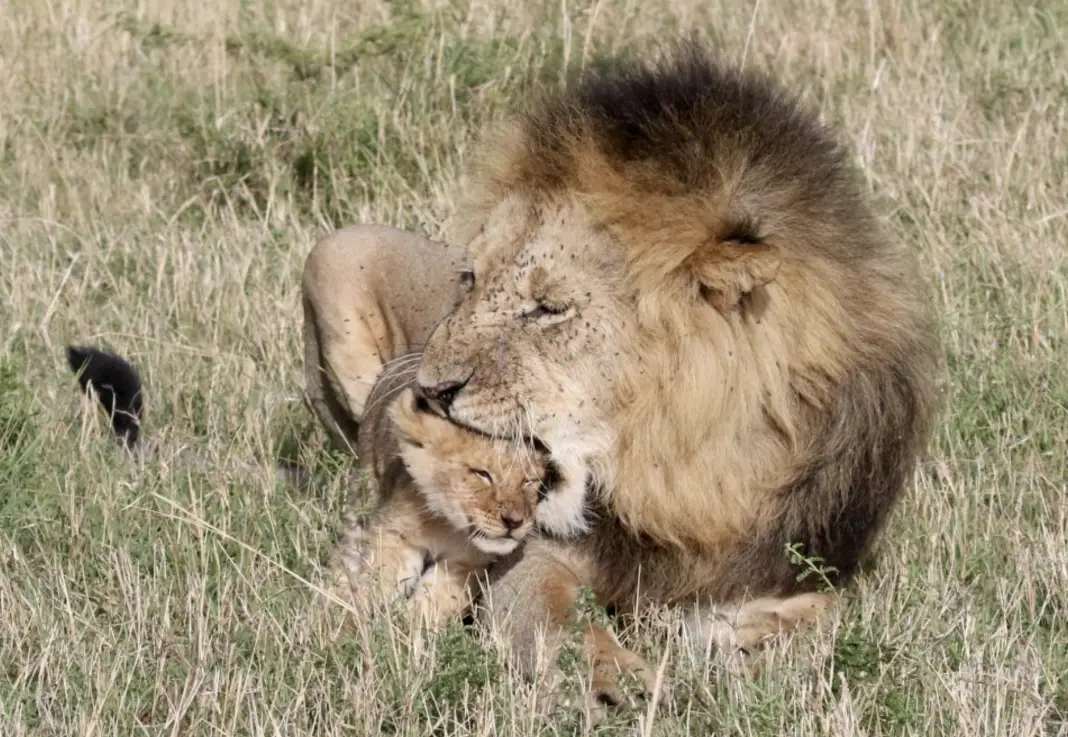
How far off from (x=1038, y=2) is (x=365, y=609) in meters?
4.30

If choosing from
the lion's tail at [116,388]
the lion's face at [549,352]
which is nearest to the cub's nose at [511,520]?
the lion's face at [549,352]

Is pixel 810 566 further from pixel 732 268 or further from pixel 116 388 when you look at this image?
pixel 116 388

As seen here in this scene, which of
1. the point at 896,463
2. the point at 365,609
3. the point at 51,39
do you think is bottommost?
the point at 51,39

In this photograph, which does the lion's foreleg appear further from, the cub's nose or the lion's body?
the cub's nose

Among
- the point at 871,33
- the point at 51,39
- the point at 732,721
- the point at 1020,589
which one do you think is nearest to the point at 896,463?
the point at 1020,589

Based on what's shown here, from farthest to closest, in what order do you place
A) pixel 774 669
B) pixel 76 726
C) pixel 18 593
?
pixel 18 593 < pixel 774 669 < pixel 76 726

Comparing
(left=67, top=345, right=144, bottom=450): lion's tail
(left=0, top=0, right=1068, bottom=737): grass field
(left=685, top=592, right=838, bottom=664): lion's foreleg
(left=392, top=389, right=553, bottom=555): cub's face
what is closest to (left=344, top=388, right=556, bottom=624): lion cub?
(left=392, top=389, right=553, bottom=555): cub's face

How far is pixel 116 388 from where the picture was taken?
4.24 meters

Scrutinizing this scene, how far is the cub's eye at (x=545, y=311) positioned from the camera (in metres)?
3.10

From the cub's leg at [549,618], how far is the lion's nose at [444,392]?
385 mm

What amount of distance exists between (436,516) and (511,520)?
242 mm

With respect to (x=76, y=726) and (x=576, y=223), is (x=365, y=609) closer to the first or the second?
(x=76, y=726)

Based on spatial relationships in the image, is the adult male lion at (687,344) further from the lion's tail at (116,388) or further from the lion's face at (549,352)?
Answer: the lion's tail at (116,388)

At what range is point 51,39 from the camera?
6.42 m
